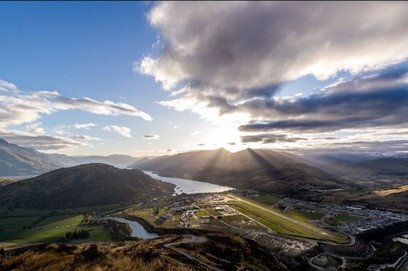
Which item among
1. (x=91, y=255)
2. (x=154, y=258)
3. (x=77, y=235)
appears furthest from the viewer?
(x=77, y=235)

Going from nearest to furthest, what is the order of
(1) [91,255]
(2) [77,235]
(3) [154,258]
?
(3) [154,258] < (1) [91,255] < (2) [77,235]

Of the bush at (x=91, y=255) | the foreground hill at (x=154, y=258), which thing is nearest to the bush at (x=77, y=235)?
the foreground hill at (x=154, y=258)

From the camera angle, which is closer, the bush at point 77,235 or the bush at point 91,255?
the bush at point 91,255

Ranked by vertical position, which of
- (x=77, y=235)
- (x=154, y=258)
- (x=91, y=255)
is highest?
(x=91, y=255)

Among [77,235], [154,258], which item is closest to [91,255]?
[154,258]

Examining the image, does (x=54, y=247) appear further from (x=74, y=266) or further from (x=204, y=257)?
(x=204, y=257)

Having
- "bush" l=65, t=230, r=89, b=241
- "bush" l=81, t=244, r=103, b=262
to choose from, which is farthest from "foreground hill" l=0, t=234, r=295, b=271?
"bush" l=65, t=230, r=89, b=241

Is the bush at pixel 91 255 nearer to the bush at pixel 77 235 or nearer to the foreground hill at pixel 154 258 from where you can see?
the foreground hill at pixel 154 258

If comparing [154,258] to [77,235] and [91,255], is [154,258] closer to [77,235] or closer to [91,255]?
[91,255]

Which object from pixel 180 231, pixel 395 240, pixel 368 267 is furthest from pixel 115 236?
pixel 395 240
